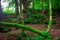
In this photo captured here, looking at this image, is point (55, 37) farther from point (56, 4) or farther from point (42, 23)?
point (56, 4)

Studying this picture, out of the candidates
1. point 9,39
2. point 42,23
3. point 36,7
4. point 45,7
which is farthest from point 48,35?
point 36,7

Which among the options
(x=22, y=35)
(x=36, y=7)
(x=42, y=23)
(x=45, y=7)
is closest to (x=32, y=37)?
(x=22, y=35)

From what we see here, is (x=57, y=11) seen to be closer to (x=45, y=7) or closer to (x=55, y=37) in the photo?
(x=45, y=7)

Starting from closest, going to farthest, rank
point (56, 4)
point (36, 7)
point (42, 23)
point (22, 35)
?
1. point (22, 35)
2. point (42, 23)
3. point (56, 4)
4. point (36, 7)

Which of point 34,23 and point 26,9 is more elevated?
point 26,9

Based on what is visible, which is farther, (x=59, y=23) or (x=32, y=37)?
(x=59, y=23)


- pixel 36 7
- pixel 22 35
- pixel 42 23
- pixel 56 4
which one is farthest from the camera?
pixel 36 7

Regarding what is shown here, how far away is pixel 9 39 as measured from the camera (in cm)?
879

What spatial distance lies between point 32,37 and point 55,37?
1286 mm

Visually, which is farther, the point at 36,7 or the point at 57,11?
the point at 36,7

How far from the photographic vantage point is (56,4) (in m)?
16.1

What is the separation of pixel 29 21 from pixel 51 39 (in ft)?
17.0

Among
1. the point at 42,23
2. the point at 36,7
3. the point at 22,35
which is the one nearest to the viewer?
the point at 22,35

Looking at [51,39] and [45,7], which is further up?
[45,7]
